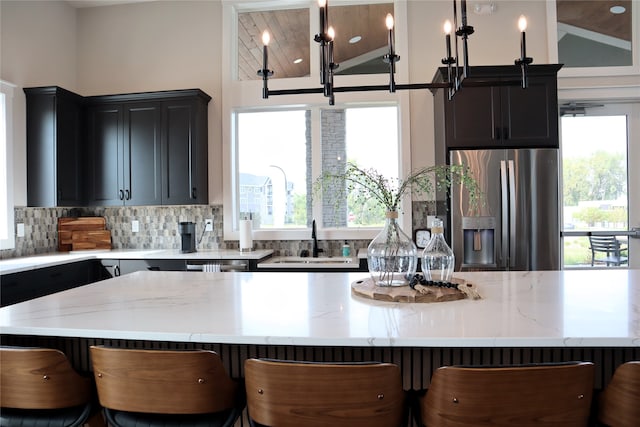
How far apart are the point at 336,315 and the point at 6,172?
3.50 m

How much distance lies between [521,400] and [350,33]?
3.84 meters

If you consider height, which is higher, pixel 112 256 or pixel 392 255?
pixel 392 255

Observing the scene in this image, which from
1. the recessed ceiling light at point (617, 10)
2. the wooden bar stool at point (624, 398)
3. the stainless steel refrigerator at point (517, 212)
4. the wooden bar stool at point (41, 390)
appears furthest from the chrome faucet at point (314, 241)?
the recessed ceiling light at point (617, 10)

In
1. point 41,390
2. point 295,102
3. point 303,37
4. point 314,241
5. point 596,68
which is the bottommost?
point 41,390

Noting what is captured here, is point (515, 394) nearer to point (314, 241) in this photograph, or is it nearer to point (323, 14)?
point (323, 14)

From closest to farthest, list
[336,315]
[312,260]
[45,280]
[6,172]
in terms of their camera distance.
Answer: [336,315]
[45,280]
[6,172]
[312,260]

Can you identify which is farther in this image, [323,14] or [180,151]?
[180,151]

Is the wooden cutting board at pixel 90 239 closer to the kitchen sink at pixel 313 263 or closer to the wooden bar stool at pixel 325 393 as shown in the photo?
the kitchen sink at pixel 313 263

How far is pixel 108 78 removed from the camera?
4.29m

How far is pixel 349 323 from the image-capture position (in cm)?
131

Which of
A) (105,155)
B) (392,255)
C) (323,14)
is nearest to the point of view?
(323,14)

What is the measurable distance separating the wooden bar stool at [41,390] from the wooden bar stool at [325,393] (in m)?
0.61

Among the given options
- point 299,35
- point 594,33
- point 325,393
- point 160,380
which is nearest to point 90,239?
point 299,35

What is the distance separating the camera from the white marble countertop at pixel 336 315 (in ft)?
3.86
